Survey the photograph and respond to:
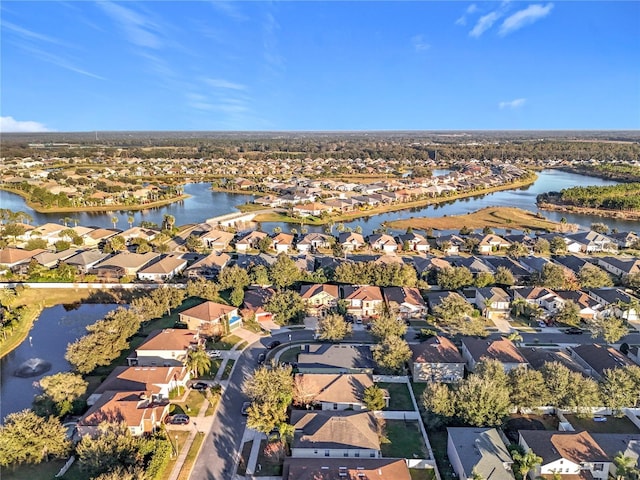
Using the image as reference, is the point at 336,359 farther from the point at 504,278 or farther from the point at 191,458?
the point at 504,278

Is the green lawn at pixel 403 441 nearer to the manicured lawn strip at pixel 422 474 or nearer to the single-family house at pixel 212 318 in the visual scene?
the manicured lawn strip at pixel 422 474

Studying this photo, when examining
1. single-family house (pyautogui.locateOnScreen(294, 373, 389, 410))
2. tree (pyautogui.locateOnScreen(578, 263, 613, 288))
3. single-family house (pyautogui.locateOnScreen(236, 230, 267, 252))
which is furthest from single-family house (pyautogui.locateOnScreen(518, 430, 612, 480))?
single-family house (pyautogui.locateOnScreen(236, 230, 267, 252))

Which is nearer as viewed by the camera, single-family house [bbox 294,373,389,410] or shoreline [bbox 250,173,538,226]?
single-family house [bbox 294,373,389,410]

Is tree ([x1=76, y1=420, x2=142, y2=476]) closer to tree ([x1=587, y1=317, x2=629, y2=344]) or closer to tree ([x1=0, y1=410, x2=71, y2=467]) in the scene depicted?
tree ([x1=0, y1=410, x2=71, y2=467])

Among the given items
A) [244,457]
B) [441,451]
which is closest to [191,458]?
[244,457]

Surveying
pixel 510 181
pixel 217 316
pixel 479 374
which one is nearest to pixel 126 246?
pixel 217 316

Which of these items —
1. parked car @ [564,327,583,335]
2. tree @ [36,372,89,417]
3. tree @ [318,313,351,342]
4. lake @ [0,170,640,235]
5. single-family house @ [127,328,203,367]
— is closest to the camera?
tree @ [36,372,89,417]
